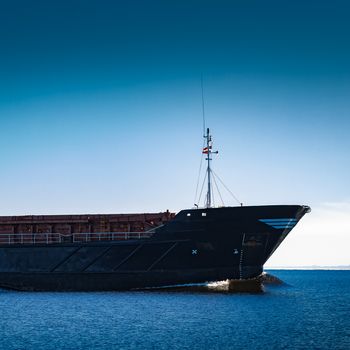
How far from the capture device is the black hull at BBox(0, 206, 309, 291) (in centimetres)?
2986

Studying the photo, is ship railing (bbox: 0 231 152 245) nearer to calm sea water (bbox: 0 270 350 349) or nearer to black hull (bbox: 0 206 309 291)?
black hull (bbox: 0 206 309 291)

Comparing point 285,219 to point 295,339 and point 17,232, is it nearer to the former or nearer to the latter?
point 295,339

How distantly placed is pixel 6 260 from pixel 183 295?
13014mm

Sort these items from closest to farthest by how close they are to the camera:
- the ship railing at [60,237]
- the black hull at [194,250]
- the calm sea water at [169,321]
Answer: the calm sea water at [169,321], the black hull at [194,250], the ship railing at [60,237]

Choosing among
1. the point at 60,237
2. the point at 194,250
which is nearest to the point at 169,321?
the point at 194,250

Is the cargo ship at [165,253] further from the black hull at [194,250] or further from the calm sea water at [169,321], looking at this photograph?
the calm sea water at [169,321]

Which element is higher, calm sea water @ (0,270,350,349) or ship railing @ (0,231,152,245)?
ship railing @ (0,231,152,245)

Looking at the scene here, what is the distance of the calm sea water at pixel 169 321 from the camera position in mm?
19359

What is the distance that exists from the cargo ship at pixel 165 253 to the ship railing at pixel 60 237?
35cm

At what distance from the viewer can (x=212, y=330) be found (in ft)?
70.2

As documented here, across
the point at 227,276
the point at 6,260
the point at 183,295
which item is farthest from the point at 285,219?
the point at 6,260

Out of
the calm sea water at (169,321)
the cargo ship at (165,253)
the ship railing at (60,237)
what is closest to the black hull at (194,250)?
the cargo ship at (165,253)

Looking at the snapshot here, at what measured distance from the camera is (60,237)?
3519 centimetres

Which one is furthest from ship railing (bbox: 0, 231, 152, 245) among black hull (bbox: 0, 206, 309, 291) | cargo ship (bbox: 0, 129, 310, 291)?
black hull (bbox: 0, 206, 309, 291)
